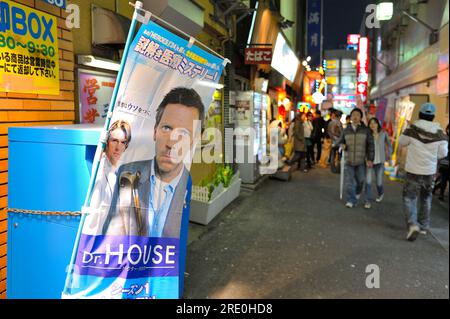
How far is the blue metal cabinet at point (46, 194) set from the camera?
2.79m

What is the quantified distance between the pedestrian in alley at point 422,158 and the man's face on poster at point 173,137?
4581mm

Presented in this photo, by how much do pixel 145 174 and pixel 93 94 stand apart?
2.29 metres

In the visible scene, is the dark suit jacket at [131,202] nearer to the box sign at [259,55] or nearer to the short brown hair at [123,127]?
the short brown hair at [123,127]

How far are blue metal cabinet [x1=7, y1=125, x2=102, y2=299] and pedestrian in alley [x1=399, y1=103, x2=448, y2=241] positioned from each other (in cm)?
539

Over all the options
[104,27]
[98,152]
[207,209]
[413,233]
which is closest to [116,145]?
[98,152]

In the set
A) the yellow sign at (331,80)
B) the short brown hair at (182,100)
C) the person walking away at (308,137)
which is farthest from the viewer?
the yellow sign at (331,80)

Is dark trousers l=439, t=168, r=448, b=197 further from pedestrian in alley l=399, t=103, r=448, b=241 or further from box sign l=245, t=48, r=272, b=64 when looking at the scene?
box sign l=245, t=48, r=272, b=64

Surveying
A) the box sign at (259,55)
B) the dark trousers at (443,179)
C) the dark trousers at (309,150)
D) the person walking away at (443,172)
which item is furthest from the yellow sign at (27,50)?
the dark trousers at (309,150)

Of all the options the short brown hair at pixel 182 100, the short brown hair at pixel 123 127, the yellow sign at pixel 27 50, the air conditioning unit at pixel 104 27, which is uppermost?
the air conditioning unit at pixel 104 27

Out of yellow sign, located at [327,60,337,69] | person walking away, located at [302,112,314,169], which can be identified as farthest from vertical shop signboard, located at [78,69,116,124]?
yellow sign, located at [327,60,337,69]

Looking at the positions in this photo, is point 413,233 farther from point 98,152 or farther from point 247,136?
point 98,152

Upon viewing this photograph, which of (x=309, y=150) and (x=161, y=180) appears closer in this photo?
(x=161, y=180)

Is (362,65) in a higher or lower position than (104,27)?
higher

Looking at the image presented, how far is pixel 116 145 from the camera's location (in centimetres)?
269
